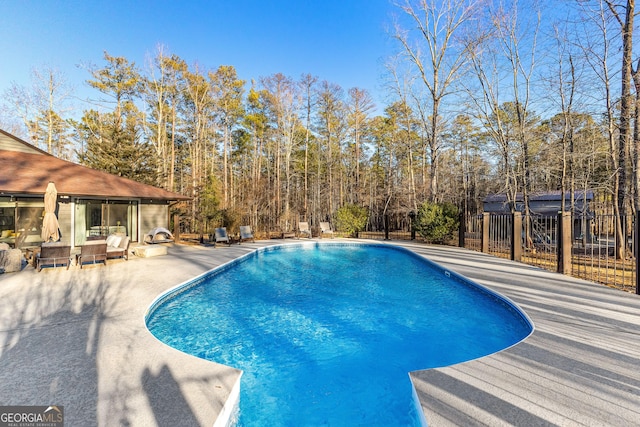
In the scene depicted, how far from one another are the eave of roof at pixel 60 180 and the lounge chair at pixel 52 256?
302 cm

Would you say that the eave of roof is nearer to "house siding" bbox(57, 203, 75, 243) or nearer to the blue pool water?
"house siding" bbox(57, 203, 75, 243)

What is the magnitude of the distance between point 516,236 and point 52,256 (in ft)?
43.3

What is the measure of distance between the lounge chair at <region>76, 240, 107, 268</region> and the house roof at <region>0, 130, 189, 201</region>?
10.7 feet

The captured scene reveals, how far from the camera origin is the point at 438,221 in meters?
13.2

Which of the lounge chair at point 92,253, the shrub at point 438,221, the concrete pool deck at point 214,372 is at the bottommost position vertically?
the concrete pool deck at point 214,372

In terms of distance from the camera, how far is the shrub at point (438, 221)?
43.1ft

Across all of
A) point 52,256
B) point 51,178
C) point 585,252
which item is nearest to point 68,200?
point 51,178

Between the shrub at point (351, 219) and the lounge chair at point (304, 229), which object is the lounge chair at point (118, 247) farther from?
the shrub at point (351, 219)

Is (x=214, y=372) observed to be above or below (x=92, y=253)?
below

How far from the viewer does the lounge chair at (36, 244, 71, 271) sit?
23.8ft

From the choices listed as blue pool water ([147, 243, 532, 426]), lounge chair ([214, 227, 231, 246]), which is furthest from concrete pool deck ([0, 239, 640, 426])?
lounge chair ([214, 227, 231, 246])

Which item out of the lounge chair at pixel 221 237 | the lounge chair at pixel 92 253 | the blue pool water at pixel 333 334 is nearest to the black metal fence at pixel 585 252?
the blue pool water at pixel 333 334

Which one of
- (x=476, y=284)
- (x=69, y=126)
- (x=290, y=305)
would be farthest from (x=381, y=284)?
(x=69, y=126)

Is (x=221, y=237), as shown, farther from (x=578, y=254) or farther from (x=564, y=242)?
(x=578, y=254)
